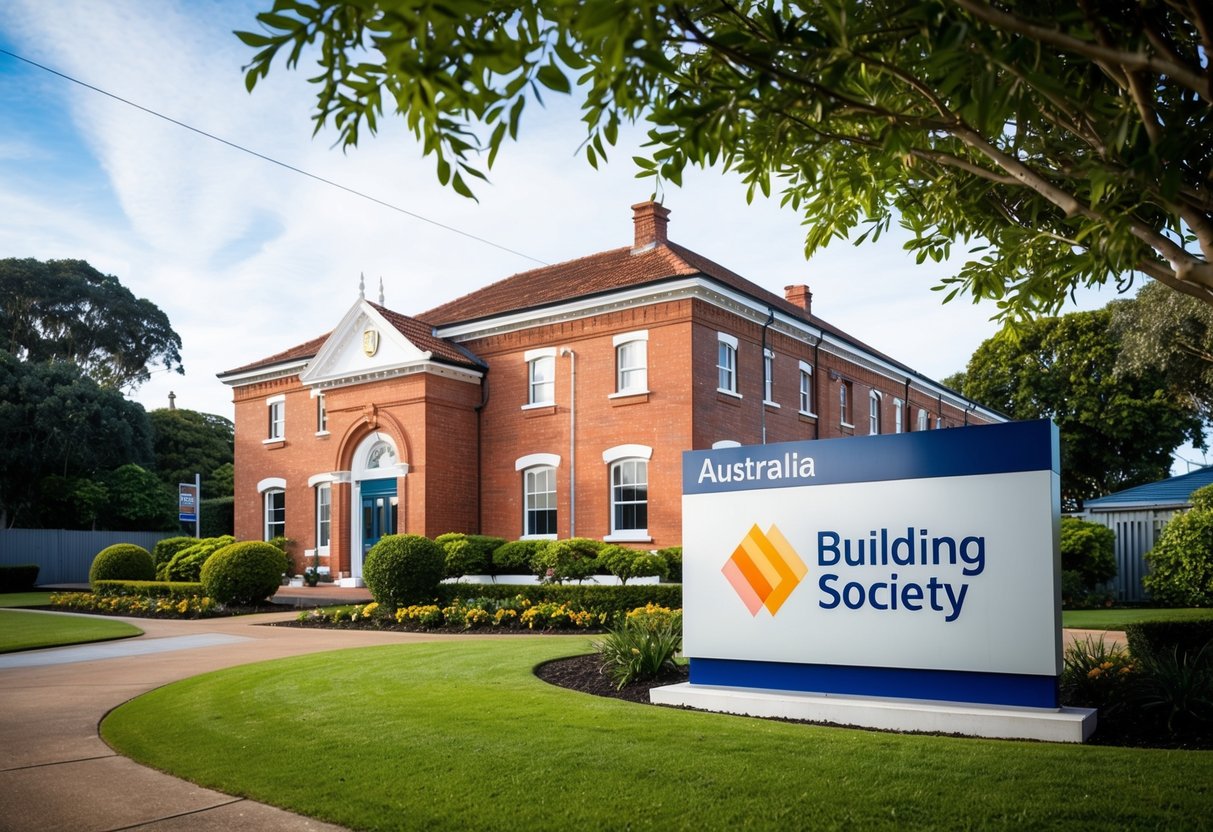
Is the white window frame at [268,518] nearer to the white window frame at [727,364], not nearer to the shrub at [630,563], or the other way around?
the shrub at [630,563]

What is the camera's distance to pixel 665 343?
2512 centimetres

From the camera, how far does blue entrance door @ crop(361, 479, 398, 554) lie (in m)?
29.0

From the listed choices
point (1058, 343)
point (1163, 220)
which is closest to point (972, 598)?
point (1163, 220)

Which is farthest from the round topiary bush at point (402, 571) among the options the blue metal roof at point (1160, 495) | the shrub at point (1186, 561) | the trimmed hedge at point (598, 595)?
the blue metal roof at point (1160, 495)

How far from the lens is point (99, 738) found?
8852mm

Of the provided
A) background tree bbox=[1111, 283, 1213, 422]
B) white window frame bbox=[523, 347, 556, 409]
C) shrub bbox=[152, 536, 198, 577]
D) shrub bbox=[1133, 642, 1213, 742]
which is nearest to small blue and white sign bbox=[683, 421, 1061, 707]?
shrub bbox=[1133, 642, 1213, 742]

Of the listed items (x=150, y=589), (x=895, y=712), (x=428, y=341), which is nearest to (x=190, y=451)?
(x=150, y=589)

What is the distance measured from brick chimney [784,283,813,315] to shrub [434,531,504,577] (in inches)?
692

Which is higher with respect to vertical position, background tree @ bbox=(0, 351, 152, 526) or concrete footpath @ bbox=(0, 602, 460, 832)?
background tree @ bbox=(0, 351, 152, 526)

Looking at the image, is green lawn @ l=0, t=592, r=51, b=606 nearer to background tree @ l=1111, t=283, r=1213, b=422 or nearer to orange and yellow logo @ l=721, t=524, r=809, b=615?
orange and yellow logo @ l=721, t=524, r=809, b=615

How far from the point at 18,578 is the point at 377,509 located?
1689 cm

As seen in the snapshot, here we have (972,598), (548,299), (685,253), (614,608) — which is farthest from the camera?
(685,253)

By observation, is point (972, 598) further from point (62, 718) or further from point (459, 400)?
point (459, 400)

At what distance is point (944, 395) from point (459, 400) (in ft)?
78.1
